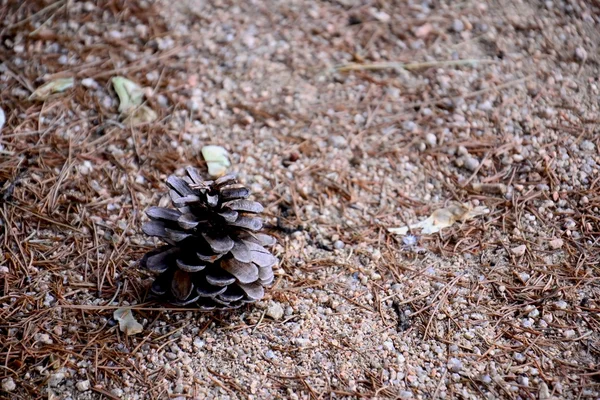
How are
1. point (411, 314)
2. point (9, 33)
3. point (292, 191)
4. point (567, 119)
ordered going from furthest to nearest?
1. point (9, 33)
2. point (567, 119)
3. point (292, 191)
4. point (411, 314)

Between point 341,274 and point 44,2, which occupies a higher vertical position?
point 44,2

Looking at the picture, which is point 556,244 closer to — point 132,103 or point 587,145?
point 587,145

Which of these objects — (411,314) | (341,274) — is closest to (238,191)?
(341,274)

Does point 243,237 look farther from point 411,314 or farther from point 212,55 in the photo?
point 212,55

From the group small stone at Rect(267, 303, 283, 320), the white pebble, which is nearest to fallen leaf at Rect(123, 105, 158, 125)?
the white pebble

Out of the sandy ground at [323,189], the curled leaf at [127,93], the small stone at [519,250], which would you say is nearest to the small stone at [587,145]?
the sandy ground at [323,189]

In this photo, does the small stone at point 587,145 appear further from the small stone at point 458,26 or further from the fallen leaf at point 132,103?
the fallen leaf at point 132,103

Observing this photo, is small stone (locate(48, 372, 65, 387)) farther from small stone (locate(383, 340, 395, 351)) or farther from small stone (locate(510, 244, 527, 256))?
small stone (locate(510, 244, 527, 256))

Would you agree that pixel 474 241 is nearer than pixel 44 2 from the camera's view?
Yes
